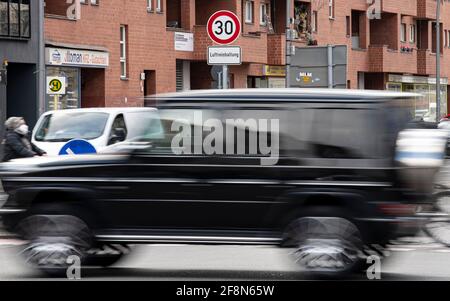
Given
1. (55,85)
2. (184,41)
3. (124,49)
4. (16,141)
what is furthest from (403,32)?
(16,141)

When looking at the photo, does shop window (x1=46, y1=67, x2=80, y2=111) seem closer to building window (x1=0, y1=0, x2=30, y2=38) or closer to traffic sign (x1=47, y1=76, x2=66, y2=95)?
building window (x1=0, y1=0, x2=30, y2=38)

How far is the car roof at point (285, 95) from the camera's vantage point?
11422 millimetres

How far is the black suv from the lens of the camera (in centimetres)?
1122

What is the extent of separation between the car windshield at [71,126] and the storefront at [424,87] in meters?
46.8

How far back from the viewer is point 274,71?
185ft

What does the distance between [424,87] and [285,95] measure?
65.1m

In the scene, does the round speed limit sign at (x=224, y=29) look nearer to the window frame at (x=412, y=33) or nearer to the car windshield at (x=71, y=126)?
the car windshield at (x=71, y=126)

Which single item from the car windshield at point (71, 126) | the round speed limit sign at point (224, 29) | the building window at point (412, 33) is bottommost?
the car windshield at point (71, 126)

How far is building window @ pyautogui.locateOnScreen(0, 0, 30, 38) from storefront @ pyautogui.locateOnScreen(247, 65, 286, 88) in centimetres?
1594

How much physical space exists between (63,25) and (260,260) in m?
29.9

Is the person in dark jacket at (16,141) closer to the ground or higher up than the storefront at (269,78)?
closer to the ground

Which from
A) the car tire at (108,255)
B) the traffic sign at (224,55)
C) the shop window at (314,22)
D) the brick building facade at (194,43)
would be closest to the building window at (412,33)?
the brick building facade at (194,43)

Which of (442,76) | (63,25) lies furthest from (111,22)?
(442,76)

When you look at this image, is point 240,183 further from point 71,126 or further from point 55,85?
point 55,85
